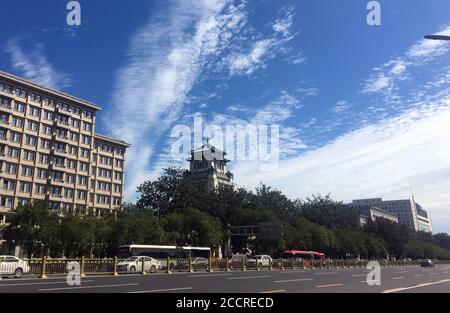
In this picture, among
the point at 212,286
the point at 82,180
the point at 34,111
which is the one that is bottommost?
the point at 212,286

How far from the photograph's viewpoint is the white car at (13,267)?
805 inches

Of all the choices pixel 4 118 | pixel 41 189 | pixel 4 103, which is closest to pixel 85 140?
pixel 41 189

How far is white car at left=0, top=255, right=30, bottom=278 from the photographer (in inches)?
805

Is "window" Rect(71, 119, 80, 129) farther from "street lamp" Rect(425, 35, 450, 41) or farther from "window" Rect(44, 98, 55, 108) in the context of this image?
"street lamp" Rect(425, 35, 450, 41)

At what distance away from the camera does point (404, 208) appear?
6476 inches

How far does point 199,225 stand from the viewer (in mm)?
52188

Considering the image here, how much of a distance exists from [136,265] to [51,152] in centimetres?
5100

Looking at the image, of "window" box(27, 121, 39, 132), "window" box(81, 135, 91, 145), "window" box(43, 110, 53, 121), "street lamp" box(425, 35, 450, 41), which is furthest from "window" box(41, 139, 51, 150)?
"street lamp" box(425, 35, 450, 41)

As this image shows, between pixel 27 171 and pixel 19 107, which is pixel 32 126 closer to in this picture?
pixel 19 107

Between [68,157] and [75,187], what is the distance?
222 inches

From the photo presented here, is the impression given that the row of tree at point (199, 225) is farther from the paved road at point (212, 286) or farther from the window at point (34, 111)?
the paved road at point (212, 286)

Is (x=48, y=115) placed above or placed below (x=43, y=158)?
above

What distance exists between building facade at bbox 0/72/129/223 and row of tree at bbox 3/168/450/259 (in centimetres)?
1293

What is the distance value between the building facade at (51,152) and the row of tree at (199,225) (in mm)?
12934
